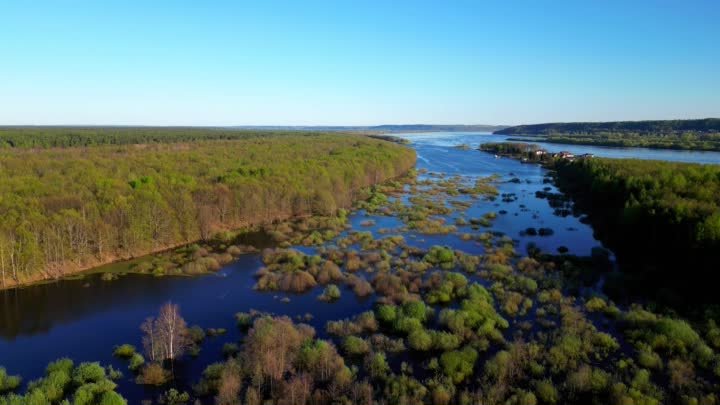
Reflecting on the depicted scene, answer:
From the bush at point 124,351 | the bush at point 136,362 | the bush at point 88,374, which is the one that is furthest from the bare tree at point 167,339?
the bush at point 88,374

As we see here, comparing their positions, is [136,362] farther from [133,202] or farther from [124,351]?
[133,202]

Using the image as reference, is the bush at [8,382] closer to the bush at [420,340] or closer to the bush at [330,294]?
the bush at [330,294]

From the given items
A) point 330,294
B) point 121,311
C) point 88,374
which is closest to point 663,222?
point 330,294

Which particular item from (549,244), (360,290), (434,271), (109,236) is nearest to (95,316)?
(109,236)

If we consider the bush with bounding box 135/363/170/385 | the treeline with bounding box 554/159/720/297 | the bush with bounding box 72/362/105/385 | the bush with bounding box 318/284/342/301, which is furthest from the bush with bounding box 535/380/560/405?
the bush with bounding box 72/362/105/385

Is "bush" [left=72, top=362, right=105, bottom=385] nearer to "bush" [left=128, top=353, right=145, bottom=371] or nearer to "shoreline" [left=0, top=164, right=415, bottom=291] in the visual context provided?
"bush" [left=128, top=353, right=145, bottom=371]

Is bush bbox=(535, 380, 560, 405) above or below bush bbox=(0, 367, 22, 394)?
above

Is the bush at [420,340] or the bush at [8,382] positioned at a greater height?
the bush at [420,340]
